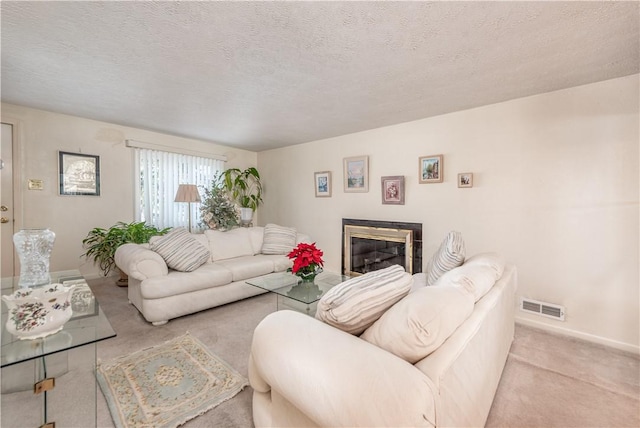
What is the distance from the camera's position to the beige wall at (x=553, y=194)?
2260 mm

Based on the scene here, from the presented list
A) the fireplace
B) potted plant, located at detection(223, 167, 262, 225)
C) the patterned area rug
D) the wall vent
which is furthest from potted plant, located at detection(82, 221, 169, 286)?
the wall vent

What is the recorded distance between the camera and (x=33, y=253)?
2096mm

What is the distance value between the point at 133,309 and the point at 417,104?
3.71 meters

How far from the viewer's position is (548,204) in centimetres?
258

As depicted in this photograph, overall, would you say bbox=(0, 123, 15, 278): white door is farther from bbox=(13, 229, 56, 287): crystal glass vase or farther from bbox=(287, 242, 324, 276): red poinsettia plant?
bbox=(287, 242, 324, 276): red poinsettia plant

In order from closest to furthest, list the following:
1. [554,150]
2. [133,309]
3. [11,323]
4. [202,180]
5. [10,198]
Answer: [11,323], [554,150], [133,309], [10,198], [202,180]

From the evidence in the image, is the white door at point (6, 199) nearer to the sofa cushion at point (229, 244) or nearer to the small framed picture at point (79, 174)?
the small framed picture at point (79, 174)

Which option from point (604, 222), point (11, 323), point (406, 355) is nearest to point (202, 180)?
point (11, 323)

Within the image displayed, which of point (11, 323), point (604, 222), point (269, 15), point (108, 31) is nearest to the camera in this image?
point (11, 323)

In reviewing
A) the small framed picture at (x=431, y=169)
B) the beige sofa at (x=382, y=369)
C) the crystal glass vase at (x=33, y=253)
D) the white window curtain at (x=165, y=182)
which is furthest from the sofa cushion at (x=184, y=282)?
the small framed picture at (x=431, y=169)

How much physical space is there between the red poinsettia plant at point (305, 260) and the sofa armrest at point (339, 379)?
120 cm

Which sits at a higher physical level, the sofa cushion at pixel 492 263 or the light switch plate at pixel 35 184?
the light switch plate at pixel 35 184

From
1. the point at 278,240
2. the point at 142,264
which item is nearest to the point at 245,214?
the point at 278,240

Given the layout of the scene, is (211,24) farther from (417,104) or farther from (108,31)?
(417,104)
